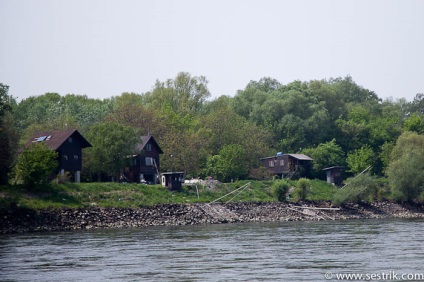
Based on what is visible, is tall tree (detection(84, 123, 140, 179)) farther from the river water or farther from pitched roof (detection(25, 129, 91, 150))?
the river water

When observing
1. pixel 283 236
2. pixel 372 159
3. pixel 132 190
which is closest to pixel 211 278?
pixel 283 236

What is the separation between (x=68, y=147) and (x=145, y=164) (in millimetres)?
11631

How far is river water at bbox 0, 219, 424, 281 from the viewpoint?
32.1 meters

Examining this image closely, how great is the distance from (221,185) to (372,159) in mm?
31107

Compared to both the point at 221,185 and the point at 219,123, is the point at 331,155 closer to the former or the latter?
the point at 219,123

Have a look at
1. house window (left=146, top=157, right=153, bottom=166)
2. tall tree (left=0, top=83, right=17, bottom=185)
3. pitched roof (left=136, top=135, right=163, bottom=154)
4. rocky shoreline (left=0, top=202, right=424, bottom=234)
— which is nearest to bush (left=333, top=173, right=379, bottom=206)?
rocky shoreline (left=0, top=202, right=424, bottom=234)

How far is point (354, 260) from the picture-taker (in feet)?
116

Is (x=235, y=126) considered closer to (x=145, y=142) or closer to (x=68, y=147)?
(x=145, y=142)

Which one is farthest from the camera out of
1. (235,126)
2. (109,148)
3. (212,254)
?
(235,126)

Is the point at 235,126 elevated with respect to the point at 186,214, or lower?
elevated

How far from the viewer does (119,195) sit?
228 feet

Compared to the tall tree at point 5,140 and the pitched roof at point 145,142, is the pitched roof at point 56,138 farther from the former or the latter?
the tall tree at point 5,140

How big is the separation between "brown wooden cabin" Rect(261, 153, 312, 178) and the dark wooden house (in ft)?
10.3

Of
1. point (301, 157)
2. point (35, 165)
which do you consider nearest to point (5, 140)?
point (35, 165)
